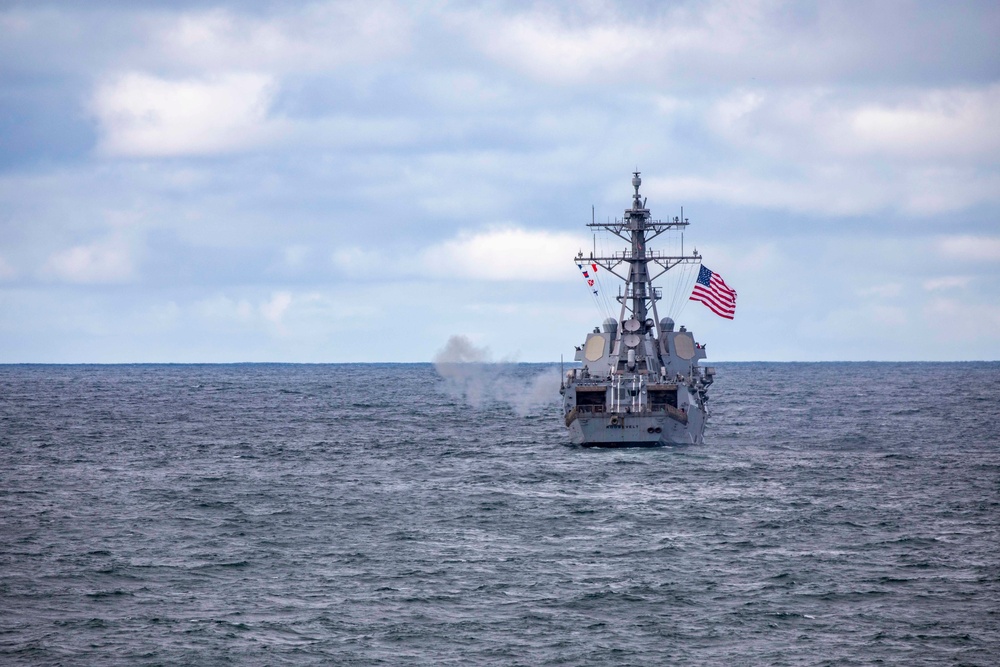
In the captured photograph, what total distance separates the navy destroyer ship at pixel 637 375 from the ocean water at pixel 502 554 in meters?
1.57

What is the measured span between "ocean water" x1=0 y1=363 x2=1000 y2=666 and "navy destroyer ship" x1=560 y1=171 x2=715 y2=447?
1.57 m

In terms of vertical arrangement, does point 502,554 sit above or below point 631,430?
below

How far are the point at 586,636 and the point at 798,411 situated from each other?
300 feet

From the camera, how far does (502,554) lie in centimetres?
3947

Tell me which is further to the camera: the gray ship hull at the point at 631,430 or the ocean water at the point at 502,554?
the gray ship hull at the point at 631,430

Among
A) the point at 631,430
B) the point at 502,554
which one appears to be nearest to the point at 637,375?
the point at 631,430

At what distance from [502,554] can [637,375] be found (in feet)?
95.6

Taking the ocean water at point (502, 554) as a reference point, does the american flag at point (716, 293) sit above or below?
above

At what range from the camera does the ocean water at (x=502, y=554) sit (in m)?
29.4

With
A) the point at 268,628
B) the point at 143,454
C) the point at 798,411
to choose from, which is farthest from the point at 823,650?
the point at 798,411

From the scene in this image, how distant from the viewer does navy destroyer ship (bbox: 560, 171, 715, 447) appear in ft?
218

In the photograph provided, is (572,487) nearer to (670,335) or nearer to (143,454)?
(670,335)

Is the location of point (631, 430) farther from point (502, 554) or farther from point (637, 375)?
point (502, 554)

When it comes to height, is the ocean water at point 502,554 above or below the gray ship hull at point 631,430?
below
